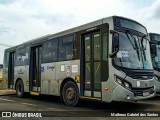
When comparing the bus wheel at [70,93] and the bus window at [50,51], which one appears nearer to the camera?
the bus wheel at [70,93]

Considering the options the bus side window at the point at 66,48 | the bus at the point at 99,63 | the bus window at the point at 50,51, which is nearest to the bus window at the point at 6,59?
the bus at the point at 99,63

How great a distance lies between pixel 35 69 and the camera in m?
14.3

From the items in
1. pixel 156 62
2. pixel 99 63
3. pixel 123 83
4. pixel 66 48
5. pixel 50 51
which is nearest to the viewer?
pixel 123 83

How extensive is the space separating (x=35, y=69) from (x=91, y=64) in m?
5.14

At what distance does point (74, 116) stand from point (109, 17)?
146 inches

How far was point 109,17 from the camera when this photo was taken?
9469 mm

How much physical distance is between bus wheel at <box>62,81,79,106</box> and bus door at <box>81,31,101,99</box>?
1.86ft

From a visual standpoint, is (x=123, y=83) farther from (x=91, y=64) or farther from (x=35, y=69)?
(x=35, y=69)

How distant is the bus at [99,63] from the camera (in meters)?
8.95

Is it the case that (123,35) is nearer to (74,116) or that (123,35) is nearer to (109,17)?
(109,17)

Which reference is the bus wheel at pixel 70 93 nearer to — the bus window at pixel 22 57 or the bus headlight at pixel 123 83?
the bus headlight at pixel 123 83

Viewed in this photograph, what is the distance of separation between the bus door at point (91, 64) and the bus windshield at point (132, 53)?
887 millimetres

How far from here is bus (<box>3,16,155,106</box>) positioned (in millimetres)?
8953

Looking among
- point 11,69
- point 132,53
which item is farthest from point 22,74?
point 132,53
